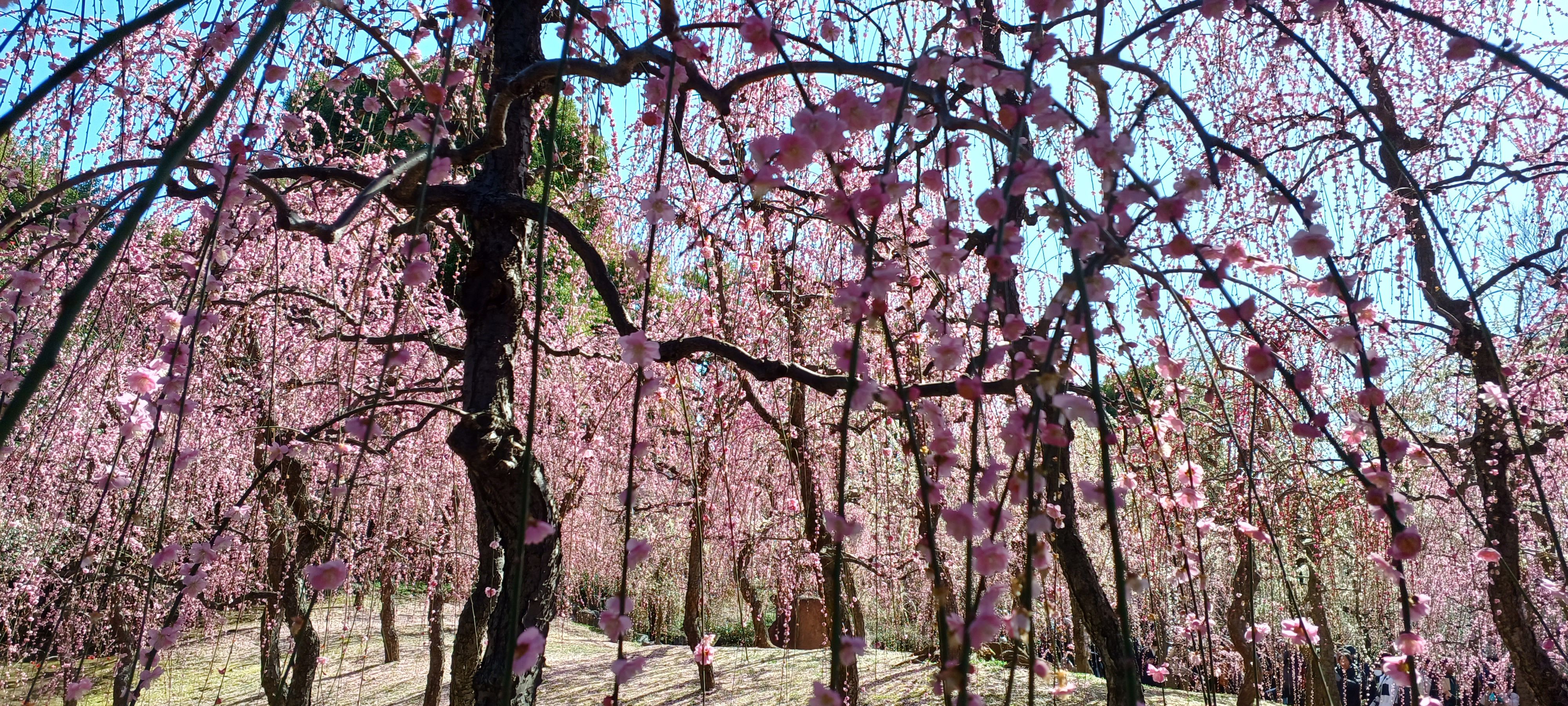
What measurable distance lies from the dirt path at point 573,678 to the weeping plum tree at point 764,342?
1.09 feet

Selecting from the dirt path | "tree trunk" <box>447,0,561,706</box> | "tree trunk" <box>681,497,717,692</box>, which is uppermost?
"tree trunk" <box>447,0,561,706</box>

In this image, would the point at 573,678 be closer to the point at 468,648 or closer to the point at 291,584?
the point at 291,584

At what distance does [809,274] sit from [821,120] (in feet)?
10.6

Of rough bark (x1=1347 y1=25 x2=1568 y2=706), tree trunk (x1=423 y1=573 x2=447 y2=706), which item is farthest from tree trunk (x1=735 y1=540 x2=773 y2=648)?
rough bark (x1=1347 y1=25 x2=1568 y2=706)

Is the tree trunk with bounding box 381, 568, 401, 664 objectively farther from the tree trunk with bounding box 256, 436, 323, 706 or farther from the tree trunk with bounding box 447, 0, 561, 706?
the tree trunk with bounding box 447, 0, 561, 706

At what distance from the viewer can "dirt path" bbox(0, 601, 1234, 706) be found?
539 centimetres

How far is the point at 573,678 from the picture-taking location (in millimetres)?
6406

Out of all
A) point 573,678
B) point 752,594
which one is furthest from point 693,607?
point 573,678

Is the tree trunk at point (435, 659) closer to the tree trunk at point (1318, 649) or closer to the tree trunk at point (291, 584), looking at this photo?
the tree trunk at point (291, 584)

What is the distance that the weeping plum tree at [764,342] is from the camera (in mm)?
1087

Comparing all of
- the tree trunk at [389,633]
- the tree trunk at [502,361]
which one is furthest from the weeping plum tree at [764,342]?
the tree trunk at [389,633]

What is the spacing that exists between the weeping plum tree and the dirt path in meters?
0.33

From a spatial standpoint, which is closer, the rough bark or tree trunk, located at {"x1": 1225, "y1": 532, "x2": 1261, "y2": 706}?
the rough bark

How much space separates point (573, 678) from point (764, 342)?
403 cm
